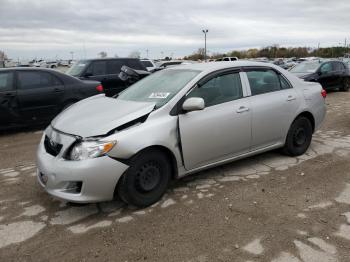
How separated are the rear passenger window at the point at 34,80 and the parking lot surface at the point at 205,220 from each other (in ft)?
9.75

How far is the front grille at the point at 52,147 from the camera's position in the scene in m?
3.66

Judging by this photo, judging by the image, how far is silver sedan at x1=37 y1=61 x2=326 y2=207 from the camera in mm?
3439

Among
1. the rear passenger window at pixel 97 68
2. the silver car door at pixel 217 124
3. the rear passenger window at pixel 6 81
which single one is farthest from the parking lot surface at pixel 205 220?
the rear passenger window at pixel 97 68

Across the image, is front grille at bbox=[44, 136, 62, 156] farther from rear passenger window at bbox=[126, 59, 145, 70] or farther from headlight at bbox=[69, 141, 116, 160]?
rear passenger window at bbox=[126, 59, 145, 70]

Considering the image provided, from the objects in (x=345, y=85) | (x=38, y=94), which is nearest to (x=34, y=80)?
(x=38, y=94)

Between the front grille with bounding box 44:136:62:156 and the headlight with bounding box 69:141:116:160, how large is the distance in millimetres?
323

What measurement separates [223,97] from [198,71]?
0.46 m

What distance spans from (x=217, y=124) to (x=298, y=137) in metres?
1.84

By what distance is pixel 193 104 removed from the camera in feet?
12.6

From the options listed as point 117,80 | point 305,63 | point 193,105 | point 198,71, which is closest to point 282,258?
point 193,105

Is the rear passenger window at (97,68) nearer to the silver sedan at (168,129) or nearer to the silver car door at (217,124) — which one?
the silver sedan at (168,129)

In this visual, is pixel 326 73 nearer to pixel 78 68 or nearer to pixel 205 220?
pixel 78 68

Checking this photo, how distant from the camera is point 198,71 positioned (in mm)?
4395

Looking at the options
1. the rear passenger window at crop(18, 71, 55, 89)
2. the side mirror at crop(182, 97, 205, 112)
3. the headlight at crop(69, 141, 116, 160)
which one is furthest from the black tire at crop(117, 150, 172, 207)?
the rear passenger window at crop(18, 71, 55, 89)
